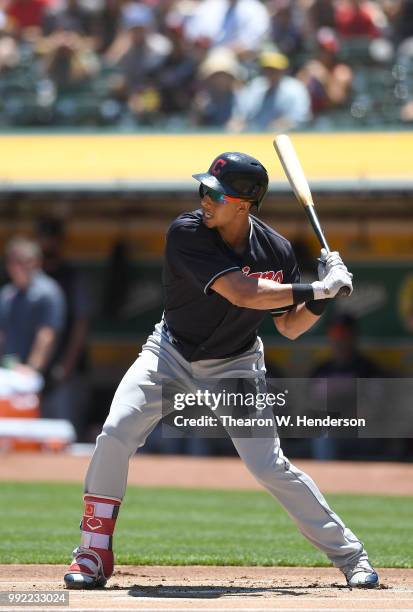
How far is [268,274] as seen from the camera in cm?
486

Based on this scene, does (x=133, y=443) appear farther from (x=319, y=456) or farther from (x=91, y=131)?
(x=91, y=131)

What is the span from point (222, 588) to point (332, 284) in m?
1.31

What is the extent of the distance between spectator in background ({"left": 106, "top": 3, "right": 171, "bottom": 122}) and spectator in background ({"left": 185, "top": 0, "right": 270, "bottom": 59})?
437 mm

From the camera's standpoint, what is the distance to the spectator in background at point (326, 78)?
11250 mm

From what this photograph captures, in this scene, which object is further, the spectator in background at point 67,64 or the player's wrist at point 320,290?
the spectator in background at point 67,64

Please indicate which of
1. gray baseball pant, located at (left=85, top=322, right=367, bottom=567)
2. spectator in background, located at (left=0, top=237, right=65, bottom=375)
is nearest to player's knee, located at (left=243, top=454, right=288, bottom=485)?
gray baseball pant, located at (left=85, top=322, right=367, bottom=567)

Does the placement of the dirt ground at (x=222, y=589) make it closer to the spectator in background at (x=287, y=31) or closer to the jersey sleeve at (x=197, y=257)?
the jersey sleeve at (x=197, y=257)

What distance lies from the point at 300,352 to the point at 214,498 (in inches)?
134

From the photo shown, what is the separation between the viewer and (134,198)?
11.1m

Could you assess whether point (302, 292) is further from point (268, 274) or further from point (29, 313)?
point (29, 313)

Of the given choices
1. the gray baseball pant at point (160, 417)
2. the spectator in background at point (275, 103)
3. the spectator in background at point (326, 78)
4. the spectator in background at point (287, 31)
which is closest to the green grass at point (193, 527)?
the gray baseball pant at point (160, 417)

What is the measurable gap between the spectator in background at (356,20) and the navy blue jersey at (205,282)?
751 centimetres

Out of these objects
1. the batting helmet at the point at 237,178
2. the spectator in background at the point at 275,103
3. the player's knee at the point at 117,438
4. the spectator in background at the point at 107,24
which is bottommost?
the player's knee at the point at 117,438

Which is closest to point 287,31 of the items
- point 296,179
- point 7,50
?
point 7,50
